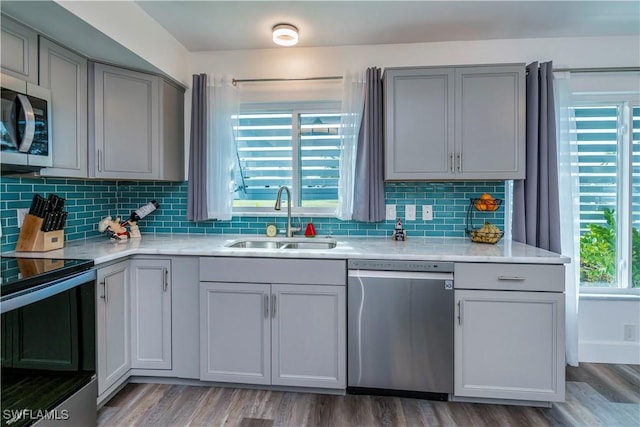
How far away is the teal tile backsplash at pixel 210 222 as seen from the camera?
2551mm

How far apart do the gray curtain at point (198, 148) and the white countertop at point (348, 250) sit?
33 cm

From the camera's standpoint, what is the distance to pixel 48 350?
1.59m

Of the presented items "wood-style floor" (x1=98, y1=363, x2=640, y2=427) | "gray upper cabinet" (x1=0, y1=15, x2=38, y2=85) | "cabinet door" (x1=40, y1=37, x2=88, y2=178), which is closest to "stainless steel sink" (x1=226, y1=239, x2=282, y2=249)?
"wood-style floor" (x1=98, y1=363, x2=640, y2=427)

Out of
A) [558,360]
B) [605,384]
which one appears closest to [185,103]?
[558,360]

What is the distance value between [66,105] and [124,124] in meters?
0.35

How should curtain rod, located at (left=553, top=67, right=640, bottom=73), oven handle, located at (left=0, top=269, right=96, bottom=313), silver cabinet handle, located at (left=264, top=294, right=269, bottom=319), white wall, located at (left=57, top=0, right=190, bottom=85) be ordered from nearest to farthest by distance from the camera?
1. oven handle, located at (left=0, top=269, right=96, bottom=313)
2. white wall, located at (left=57, top=0, right=190, bottom=85)
3. silver cabinet handle, located at (left=264, top=294, right=269, bottom=319)
4. curtain rod, located at (left=553, top=67, right=640, bottom=73)

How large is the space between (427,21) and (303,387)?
2480mm

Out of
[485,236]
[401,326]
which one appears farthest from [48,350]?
[485,236]

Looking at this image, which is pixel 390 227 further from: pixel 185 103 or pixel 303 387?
pixel 185 103

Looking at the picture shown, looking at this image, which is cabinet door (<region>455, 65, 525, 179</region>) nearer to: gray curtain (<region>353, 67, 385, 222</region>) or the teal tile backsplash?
the teal tile backsplash

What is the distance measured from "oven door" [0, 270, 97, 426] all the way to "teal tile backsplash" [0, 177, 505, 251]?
98 centimetres

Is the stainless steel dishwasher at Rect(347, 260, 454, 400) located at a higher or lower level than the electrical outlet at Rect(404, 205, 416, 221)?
lower

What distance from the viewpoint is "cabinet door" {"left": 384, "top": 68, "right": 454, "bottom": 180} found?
233cm

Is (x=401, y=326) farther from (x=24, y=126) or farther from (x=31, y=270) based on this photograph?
(x=24, y=126)
